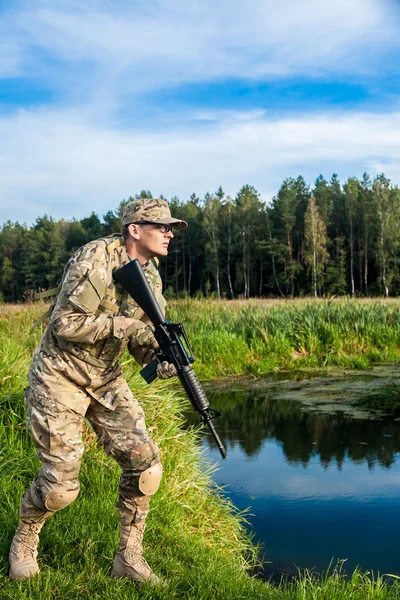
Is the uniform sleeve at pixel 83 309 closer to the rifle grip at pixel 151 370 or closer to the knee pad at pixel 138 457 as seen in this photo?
the rifle grip at pixel 151 370

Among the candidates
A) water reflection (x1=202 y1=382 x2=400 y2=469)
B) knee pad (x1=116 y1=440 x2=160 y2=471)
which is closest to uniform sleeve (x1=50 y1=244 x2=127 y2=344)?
knee pad (x1=116 y1=440 x2=160 y2=471)

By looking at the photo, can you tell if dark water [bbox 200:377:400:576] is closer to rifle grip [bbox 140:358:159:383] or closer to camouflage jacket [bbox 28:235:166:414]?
rifle grip [bbox 140:358:159:383]

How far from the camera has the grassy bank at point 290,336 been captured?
41.9 feet

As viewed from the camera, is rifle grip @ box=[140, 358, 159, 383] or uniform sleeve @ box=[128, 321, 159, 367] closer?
rifle grip @ box=[140, 358, 159, 383]

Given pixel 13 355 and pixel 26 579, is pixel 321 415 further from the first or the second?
pixel 26 579

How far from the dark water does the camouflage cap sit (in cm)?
285

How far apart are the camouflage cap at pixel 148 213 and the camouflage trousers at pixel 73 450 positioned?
0.95 metres

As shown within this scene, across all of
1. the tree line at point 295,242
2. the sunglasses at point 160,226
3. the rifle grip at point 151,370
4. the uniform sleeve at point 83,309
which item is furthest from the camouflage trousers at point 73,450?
the tree line at point 295,242

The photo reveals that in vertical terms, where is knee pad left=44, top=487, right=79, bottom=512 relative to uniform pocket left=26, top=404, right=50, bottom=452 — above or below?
below

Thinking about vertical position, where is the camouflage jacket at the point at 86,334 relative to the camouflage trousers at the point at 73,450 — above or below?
above

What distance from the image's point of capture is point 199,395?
3.56m

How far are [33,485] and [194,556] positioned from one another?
1.23 m

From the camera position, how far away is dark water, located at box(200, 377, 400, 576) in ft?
16.3

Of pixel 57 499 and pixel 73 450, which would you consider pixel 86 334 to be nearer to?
pixel 73 450
